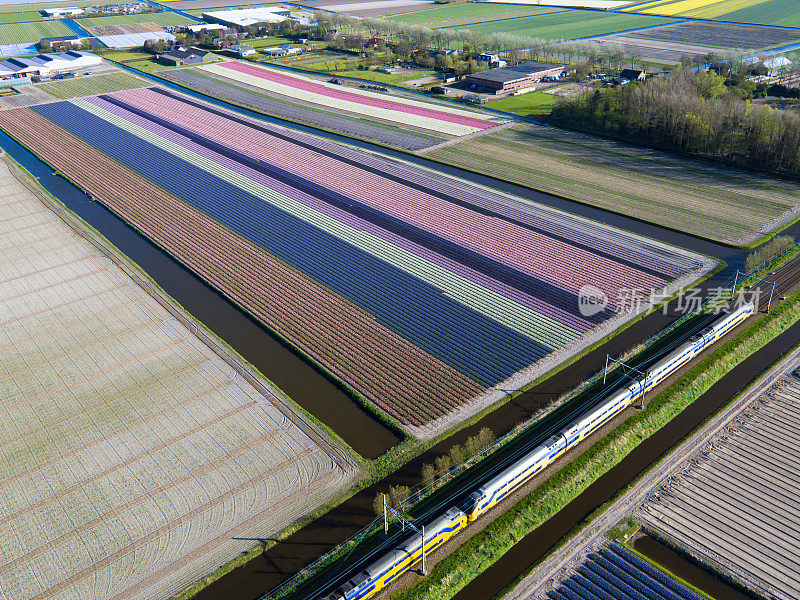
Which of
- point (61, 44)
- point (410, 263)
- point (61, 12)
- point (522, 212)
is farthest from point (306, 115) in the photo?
point (61, 12)

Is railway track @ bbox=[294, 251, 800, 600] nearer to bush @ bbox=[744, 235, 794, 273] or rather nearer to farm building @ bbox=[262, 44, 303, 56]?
bush @ bbox=[744, 235, 794, 273]

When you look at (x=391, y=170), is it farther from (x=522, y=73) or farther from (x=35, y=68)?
(x=35, y=68)

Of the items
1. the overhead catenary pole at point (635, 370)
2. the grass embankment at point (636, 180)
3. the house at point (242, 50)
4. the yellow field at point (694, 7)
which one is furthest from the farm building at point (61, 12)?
the overhead catenary pole at point (635, 370)

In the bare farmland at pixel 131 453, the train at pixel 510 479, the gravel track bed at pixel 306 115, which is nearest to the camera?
the train at pixel 510 479

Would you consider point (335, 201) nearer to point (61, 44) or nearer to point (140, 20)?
point (61, 44)

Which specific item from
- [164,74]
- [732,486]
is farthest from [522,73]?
[732,486]

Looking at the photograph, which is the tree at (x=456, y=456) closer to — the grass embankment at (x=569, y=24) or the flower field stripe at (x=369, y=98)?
the flower field stripe at (x=369, y=98)

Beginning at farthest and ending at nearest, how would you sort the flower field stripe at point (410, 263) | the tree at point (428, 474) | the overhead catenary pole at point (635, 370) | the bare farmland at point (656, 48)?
the bare farmland at point (656, 48) < the flower field stripe at point (410, 263) < the overhead catenary pole at point (635, 370) < the tree at point (428, 474)
